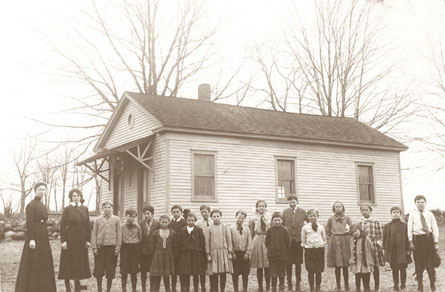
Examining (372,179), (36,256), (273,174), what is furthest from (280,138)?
(36,256)

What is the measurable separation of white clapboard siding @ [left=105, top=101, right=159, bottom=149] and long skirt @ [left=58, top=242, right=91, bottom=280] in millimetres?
7931

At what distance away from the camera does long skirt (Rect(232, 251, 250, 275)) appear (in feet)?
35.3

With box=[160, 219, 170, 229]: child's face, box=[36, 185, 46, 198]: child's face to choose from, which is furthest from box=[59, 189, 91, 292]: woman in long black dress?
box=[160, 219, 170, 229]: child's face

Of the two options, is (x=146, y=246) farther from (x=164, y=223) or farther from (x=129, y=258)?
(x=164, y=223)

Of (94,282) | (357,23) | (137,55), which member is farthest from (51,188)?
(94,282)

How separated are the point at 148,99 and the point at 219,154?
148 inches

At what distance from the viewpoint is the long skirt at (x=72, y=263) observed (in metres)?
9.65

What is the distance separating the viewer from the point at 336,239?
10875 mm

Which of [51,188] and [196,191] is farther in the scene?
[51,188]

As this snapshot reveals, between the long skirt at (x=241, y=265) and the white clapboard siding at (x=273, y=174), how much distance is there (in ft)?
19.3

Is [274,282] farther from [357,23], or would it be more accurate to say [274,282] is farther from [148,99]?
[357,23]

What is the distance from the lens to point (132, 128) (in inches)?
767

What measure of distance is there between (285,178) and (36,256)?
11.6 m

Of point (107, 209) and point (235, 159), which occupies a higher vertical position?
point (235, 159)
